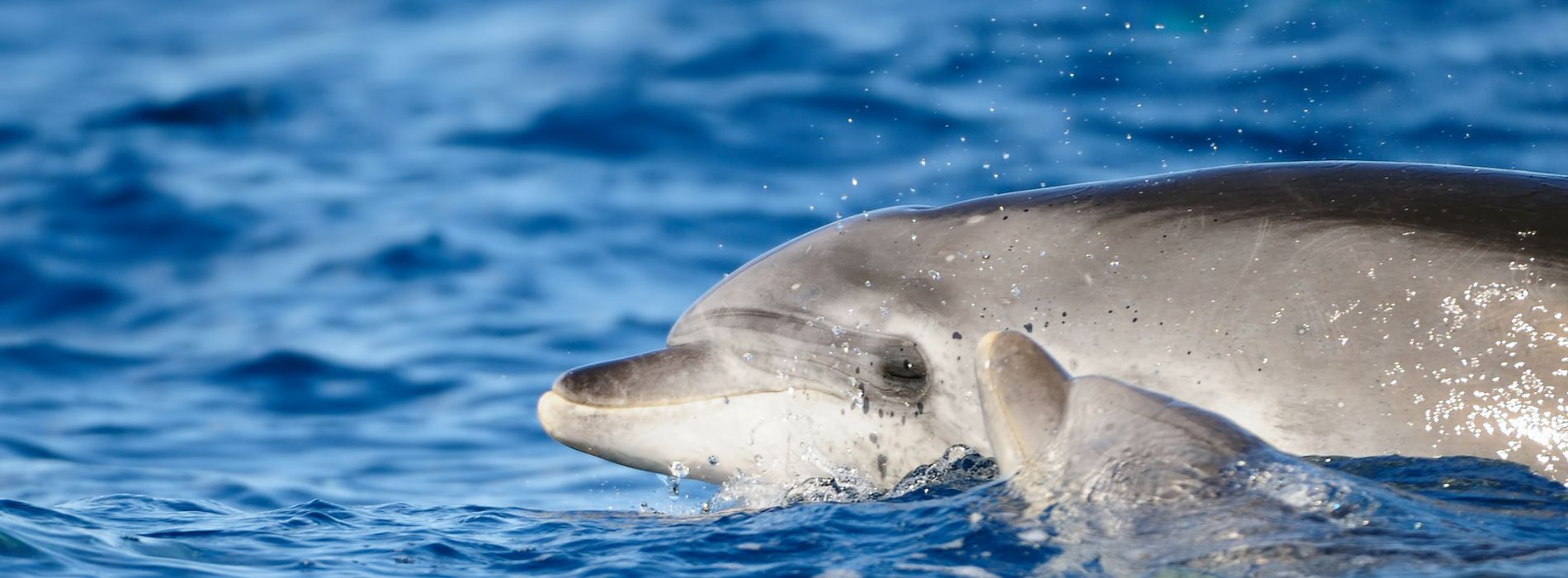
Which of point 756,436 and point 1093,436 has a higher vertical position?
point 756,436

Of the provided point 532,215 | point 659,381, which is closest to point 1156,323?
point 659,381

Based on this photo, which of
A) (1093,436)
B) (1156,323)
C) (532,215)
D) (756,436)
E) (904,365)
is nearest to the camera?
(1093,436)

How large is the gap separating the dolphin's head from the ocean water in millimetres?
182

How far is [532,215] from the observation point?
1512 cm

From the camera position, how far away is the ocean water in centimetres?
544

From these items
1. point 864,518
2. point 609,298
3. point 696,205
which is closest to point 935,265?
point 864,518

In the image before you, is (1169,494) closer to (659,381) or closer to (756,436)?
(756,436)

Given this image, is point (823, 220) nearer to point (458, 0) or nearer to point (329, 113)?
point (329, 113)

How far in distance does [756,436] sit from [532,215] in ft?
31.4

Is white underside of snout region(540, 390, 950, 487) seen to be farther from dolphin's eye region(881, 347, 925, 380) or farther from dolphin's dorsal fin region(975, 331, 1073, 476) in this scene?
dolphin's dorsal fin region(975, 331, 1073, 476)

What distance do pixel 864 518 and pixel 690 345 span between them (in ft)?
3.35

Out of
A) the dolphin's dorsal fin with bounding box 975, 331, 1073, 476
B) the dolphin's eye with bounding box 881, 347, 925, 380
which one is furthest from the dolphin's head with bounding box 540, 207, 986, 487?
the dolphin's dorsal fin with bounding box 975, 331, 1073, 476

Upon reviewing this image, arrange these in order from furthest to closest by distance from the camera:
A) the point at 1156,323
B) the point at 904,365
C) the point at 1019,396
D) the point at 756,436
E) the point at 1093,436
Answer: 1. the point at 756,436
2. the point at 904,365
3. the point at 1156,323
4. the point at 1019,396
5. the point at 1093,436

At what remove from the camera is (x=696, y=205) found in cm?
1484
